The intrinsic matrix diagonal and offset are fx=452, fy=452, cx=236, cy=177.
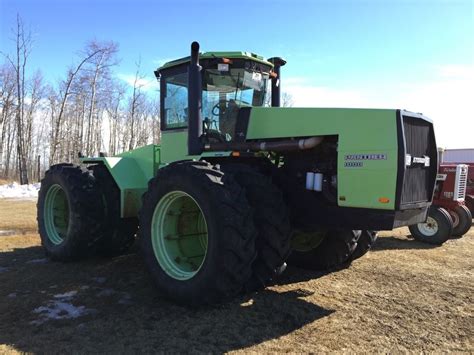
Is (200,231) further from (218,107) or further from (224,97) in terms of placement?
(224,97)

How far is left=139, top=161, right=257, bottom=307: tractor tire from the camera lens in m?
4.39

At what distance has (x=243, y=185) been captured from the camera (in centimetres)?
488

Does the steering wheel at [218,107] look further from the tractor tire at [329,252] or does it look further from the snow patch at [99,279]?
the snow patch at [99,279]

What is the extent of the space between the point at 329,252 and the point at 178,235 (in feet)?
7.15

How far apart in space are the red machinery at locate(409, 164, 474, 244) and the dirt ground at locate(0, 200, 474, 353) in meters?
2.75

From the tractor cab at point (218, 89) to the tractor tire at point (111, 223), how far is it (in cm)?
137

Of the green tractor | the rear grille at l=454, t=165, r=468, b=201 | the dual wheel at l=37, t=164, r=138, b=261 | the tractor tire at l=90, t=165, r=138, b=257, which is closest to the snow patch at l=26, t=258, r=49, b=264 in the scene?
the dual wheel at l=37, t=164, r=138, b=261

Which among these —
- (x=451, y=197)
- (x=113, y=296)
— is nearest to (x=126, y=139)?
(x=451, y=197)

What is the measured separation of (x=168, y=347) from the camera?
3811 millimetres

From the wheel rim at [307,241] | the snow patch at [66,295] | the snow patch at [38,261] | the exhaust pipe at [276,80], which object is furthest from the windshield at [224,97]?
the snow patch at [38,261]

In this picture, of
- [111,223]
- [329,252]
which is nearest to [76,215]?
[111,223]

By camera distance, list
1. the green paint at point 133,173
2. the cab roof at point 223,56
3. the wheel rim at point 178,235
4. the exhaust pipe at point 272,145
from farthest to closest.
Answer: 1. the green paint at point 133,173
2. the cab roof at point 223,56
3. the wheel rim at point 178,235
4. the exhaust pipe at point 272,145

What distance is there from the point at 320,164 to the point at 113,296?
2.82 metres

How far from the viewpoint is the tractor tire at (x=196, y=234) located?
14.4 feet
